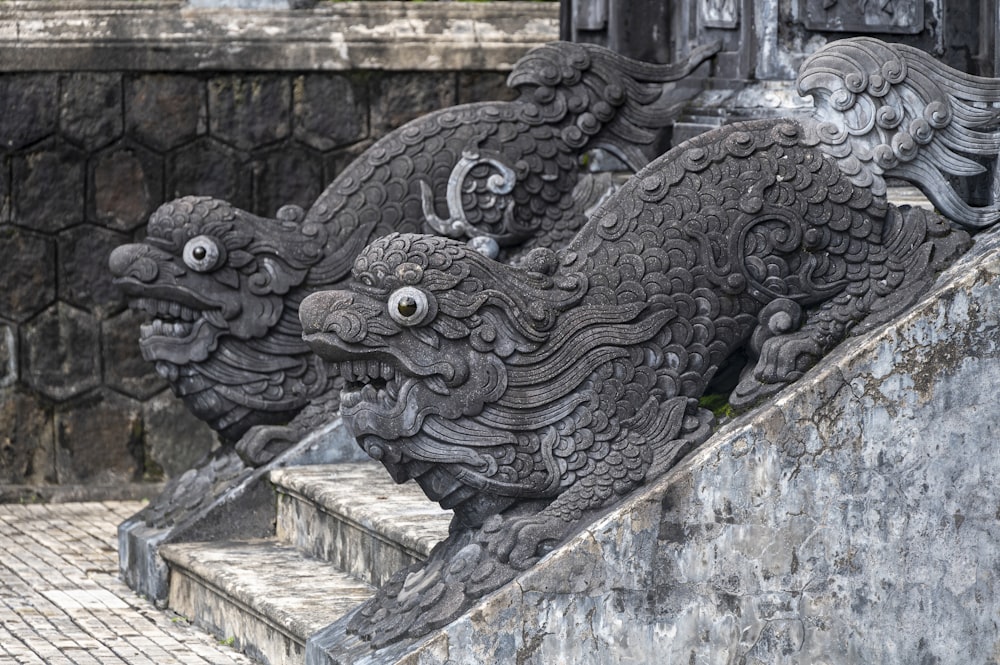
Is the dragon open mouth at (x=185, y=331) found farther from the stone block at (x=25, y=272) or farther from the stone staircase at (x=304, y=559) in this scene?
the stone block at (x=25, y=272)

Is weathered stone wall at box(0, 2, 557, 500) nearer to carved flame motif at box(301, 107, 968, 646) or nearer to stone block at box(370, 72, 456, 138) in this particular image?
stone block at box(370, 72, 456, 138)

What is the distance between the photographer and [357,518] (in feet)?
17.2

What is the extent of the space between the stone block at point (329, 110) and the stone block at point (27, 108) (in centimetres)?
104

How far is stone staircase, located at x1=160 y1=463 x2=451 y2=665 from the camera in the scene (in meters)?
4.96

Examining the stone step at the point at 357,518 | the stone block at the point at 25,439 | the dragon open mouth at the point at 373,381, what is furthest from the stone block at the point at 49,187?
the dragon open mouth at the point at 373,381

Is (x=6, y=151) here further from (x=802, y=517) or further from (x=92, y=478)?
(x=802, y=517)

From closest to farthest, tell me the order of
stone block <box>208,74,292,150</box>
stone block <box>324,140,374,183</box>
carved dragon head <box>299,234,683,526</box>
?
carved dragon head <box>299,234,683,526</box>
stone block <box>208,74,292,150</box>
stone block <box>324,140,374,183</box>

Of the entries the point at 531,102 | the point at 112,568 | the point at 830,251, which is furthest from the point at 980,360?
the point at 112,568

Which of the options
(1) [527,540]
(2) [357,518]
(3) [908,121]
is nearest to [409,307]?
(1) [527,540]

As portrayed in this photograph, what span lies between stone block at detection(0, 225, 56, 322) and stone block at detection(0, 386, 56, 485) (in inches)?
13.8

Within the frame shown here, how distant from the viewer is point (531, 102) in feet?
20.0

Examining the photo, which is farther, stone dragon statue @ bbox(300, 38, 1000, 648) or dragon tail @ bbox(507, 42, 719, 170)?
dragon tail @ bbox(507, 42, 719, 170)

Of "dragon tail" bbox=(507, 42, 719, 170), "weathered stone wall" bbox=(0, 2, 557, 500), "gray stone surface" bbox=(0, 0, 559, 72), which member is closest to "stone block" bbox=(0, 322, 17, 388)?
"weathered stone wall" bbox=(0, 2, 557, 500)

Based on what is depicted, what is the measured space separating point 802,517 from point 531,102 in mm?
2391
